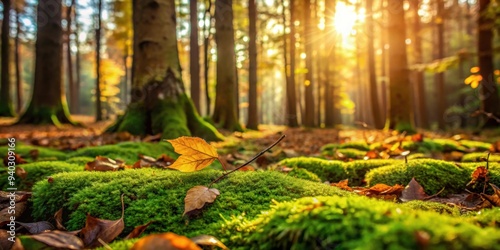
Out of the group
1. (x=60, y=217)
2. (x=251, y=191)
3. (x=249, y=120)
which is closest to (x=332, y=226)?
(x=251, y=191)

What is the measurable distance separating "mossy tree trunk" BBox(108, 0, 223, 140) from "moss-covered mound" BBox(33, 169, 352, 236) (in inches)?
145

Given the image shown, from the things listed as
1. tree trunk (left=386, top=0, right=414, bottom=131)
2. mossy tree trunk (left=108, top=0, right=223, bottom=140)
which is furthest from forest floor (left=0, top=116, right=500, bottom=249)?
tree trunk (left=386, top=0, right=414, bottom=131)

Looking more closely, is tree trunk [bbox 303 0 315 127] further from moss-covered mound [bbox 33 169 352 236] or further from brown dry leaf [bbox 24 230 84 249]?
brown dry leaf [bbox 24 230 84 249]

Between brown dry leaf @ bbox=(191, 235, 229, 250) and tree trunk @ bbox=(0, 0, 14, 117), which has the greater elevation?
tree trunk @ bbox=(0, 0, 14, 117)

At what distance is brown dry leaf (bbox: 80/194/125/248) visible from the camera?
4.13 ft

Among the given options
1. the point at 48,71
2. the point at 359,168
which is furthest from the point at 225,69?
the point at 359,168

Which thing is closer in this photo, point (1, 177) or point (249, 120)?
point (1, 177)

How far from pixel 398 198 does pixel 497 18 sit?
933cm

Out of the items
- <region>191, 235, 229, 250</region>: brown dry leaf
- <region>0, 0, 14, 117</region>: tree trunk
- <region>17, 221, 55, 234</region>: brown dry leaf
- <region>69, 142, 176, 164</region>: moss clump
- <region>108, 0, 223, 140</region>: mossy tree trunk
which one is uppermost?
<region>0, 0, 14, 117</region>: tree trunk

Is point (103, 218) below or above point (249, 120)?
below

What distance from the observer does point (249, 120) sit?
1307 cm

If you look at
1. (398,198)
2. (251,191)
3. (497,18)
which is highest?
(497,18)

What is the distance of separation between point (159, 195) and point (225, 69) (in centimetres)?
879

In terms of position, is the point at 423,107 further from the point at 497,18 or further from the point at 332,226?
the point at 332,226
